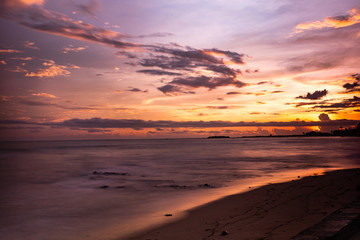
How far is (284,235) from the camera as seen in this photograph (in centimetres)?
545

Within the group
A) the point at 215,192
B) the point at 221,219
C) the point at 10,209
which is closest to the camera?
the point at 221,219

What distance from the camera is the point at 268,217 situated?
7223 mm

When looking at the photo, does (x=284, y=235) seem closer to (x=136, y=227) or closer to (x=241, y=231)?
(x=241, y=231)

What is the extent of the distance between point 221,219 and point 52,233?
17.5 feet

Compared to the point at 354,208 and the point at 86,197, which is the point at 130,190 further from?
the point at 354,208

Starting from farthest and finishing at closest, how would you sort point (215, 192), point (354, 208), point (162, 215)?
point (215, 192) → point (162, 215) → point (354, 208)

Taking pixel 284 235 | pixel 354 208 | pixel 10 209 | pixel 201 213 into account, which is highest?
pixel 354 208

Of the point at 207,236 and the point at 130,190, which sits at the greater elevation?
the point at 207,236

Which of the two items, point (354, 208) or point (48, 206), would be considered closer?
point (354, 208)

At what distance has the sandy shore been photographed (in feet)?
18.4

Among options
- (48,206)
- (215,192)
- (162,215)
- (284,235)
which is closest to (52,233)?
(162,215)

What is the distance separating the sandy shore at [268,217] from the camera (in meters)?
5.60

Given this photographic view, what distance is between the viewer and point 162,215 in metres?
9.57

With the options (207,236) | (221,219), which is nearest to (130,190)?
(221,219)
